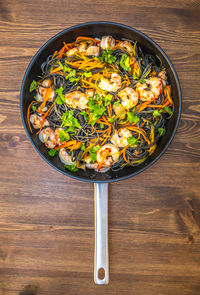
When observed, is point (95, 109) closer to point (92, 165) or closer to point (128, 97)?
point (128, 97)

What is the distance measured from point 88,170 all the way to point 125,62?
1.78 feet

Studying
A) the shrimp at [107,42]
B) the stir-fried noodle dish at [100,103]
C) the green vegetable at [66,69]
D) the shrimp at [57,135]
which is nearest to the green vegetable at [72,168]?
the stir-fried noodle dish at [100,103]

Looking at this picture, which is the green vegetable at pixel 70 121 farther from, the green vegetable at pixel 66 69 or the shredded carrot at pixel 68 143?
the green vegetable at pixel 66 69

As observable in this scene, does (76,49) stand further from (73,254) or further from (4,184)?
(73,254)

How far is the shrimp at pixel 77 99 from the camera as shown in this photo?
1.08 meters

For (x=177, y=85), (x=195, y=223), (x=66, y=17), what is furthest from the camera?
(x=195, y=223)

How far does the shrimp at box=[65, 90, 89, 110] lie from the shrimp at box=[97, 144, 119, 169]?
210mm

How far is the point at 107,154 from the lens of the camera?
1102 millimetres

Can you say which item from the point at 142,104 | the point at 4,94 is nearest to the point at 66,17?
the point at 4,94

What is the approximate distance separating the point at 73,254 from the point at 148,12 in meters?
1.42

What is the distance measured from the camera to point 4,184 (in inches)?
53.4

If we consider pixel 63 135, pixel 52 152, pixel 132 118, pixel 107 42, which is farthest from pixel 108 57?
pixel 52 152

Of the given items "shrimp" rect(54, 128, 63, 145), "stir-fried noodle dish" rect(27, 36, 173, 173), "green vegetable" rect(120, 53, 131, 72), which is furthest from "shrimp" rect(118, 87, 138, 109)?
"shrimp" rect(54, 128, 63, 145)

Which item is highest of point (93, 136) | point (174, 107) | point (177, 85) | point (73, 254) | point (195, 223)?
point (177, 85)
